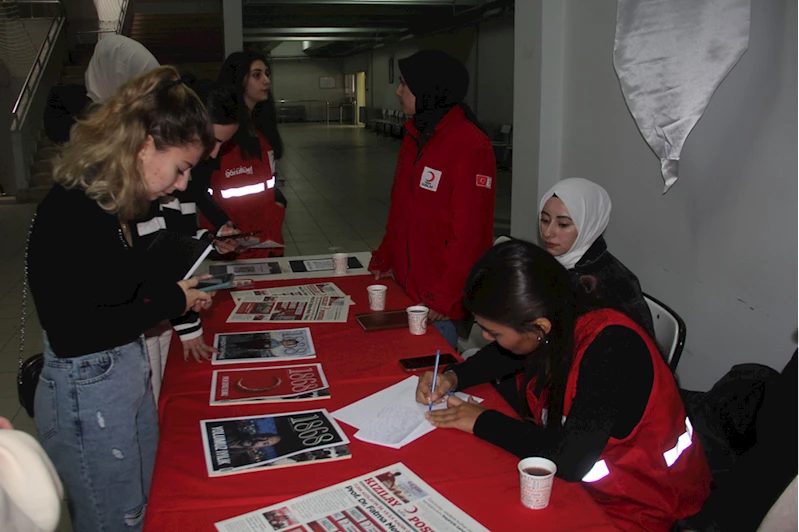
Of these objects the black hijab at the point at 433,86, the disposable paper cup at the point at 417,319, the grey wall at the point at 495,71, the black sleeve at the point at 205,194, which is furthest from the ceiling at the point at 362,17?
the disposable paper cup at the point at 417,319

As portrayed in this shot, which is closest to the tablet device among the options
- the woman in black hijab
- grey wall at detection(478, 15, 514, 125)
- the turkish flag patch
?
the woman in black hijab

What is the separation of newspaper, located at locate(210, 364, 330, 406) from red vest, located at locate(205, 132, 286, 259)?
1.53 metres

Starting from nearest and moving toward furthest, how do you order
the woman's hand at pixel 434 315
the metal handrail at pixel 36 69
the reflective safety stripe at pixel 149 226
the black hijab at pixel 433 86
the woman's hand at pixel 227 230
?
the reflective safety stripe at pixel 149 226
the woman's hand at pixel 434 315
the black hijab at pixel 433 86
the woman's hand at pixel 227 230
the metal handrail at pixel 36 69

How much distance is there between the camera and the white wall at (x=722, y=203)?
2178 millimetres

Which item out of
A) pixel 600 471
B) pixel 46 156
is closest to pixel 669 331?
pixel 600 471

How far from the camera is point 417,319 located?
7.09ft

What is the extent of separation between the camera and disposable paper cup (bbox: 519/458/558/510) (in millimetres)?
1220

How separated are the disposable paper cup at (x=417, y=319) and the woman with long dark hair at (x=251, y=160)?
1.14 meters

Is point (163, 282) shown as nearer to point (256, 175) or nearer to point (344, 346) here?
point (344, 346)

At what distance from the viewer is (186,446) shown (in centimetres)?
148

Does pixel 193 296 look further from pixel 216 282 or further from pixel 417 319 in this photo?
pixel 417 319

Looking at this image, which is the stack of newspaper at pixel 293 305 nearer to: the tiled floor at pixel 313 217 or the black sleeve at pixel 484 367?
the black sleeve at pixel 484 367

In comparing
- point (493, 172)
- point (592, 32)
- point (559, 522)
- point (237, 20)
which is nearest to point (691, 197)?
point (493, 172)

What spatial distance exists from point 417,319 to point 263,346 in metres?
0.51
